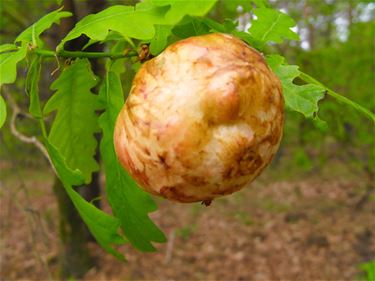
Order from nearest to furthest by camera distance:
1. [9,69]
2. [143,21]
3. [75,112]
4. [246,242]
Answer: [143,21] < [9,69] < [75,112] < [246,242]

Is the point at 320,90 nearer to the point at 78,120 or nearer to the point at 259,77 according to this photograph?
the point at 259,77

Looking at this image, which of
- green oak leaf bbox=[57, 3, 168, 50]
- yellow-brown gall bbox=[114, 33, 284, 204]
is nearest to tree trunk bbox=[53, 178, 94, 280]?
green oak leaf bbox=[57, 3, 168, 50]

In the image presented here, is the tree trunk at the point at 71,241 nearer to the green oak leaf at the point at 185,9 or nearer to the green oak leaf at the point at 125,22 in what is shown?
the green oak leaf at the point at 125,22

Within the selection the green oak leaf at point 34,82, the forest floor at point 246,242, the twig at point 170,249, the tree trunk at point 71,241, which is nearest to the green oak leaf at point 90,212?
the green oak leaf at point 34,82

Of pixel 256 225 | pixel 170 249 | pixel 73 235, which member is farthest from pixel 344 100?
pixel 256 225

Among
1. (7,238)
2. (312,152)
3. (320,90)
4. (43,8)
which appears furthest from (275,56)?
(312,152)

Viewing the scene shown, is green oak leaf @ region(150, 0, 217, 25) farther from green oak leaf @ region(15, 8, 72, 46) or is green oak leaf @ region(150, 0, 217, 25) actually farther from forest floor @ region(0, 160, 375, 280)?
forest floor @ region(0, 160, 375, 280)

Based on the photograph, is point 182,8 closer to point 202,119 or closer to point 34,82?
point 202,119
